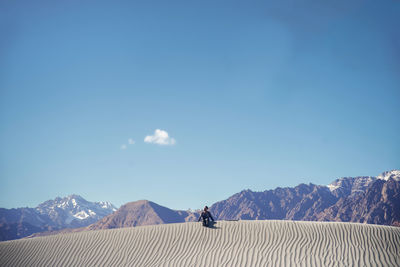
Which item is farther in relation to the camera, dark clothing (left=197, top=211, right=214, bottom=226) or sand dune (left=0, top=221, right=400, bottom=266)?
dark clothing (left=197, top=211, right=214, bottom=226)

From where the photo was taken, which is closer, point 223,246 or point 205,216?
point 223,246

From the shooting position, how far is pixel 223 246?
20.9m

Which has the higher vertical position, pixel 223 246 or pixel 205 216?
pixel 205 216

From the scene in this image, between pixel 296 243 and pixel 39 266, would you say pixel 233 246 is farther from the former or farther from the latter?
pixel 39 266

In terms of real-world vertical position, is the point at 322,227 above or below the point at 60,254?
above

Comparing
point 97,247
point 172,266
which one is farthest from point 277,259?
point 97,247

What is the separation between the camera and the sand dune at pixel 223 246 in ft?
62.5

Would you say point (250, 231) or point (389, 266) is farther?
point (250, 231)

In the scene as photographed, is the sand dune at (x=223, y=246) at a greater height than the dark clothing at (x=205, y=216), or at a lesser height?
lesser

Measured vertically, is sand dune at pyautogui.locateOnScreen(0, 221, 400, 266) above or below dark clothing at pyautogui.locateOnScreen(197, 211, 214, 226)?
below

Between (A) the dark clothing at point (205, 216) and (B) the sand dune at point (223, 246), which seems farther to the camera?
(A) the dark clothing at point (205, 216)

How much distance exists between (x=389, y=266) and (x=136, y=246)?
1243 centimetres

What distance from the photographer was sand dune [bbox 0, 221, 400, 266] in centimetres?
1905

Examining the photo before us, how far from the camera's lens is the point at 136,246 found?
72.2ft
